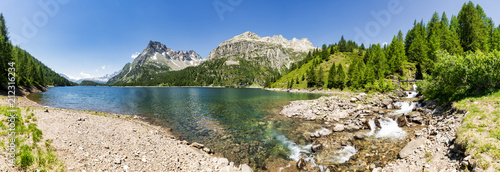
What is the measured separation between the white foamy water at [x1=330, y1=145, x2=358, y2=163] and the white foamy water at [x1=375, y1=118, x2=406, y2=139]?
6.76 metres

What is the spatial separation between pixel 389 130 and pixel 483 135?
11.4 m

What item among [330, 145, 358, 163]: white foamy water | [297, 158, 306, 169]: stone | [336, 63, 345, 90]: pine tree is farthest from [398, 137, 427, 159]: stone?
[336, 63, 345, 90]: pine tree

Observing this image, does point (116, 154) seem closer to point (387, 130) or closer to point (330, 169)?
point (330, 169)

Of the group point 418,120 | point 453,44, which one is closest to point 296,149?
point 418,120

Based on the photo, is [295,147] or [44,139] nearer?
[44,139]

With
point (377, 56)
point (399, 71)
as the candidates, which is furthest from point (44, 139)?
point (377, 56)

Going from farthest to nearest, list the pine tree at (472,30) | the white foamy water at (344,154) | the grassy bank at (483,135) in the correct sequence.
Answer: the pine tree at (472,30), the white foamy water at (344,154), the grassy bank at (483,135)

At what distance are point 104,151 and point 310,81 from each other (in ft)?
424

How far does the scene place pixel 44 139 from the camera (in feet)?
39.6

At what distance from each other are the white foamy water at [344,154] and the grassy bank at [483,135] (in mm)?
7791

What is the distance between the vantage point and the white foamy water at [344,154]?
1639cm

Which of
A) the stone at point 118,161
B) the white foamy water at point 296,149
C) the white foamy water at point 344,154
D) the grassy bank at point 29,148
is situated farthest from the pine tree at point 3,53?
the white foamy water at point 344,154

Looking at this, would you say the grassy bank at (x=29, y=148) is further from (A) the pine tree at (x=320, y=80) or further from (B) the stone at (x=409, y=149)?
(A) the pine tree at (x=320, y=80)

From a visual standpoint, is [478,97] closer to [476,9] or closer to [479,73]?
[479,73]
